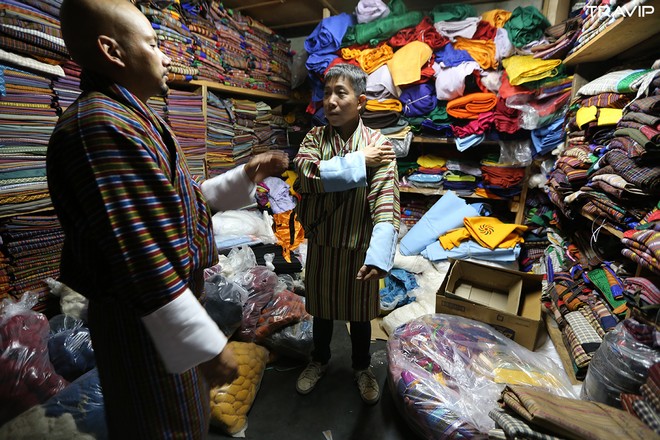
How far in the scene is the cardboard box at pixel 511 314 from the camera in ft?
6.01

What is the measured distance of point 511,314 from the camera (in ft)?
6.00

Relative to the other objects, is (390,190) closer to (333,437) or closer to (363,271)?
(363,271)

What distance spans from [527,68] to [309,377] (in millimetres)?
2555

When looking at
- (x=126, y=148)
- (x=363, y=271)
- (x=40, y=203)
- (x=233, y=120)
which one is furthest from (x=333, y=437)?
(x=233, y=120)

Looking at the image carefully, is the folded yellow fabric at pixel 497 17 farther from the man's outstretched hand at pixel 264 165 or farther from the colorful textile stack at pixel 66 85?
the colorful textile stack at pixel 66 85

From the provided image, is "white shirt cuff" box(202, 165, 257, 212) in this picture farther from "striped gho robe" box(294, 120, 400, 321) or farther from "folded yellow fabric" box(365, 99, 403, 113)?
"folded yellow fabric" box(365, 99, 403, 113)

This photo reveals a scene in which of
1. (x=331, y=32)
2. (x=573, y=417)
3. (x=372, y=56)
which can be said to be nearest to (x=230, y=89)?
(x=331, y=32)

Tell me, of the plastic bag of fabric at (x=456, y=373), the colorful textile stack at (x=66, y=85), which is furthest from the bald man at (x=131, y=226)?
the colorful textile stack at (x=66, y=85)

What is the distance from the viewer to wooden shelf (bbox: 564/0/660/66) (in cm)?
138

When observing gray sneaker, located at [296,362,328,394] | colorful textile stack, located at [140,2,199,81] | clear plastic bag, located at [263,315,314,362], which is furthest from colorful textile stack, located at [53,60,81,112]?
gray sneaker, located at [296,362,328,394]

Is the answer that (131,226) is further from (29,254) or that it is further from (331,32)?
(331,32)

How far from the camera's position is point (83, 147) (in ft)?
1.82

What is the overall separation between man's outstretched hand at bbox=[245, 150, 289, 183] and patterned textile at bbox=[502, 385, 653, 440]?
104 centimetres

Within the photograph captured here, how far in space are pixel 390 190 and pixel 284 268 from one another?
143 cm
